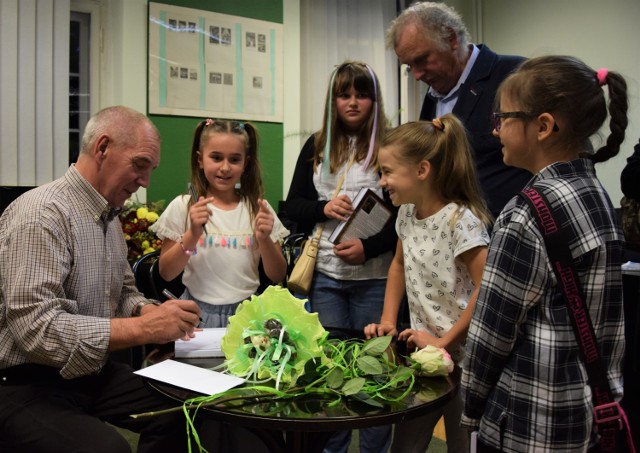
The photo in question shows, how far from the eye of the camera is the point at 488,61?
2.14m

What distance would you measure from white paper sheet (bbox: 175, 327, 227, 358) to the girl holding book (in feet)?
1.90

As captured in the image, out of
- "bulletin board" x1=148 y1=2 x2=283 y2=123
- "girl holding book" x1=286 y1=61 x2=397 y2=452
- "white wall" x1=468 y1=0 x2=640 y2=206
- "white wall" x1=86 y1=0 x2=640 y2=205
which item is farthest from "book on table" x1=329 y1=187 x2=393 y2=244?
"white wall" x1=468 y1=0 x2=640 y2=206

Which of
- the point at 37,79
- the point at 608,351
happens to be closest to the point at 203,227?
the point at 608,351

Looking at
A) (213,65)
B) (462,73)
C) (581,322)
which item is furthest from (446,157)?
(213,65)

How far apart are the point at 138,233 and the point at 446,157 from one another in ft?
6.38

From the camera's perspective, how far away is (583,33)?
5.06m

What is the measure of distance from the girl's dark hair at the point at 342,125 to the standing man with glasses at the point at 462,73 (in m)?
0.16

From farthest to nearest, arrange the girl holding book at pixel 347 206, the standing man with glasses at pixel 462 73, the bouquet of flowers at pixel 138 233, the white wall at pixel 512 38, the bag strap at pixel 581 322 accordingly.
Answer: the white wall at pixel 512 38, the bouquet of flowers at pixel 138 233, the girl holding book at pixel 347 206, the standing man with glasses at pixel 462 73, the bag strap at pixel 581 322

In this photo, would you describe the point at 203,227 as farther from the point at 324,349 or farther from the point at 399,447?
the point at 399,447

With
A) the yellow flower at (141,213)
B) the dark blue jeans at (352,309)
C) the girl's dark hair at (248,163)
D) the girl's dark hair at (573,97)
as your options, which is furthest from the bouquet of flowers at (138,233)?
the girl's dark hair at (573,97)

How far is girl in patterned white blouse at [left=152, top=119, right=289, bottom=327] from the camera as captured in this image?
6.86ft

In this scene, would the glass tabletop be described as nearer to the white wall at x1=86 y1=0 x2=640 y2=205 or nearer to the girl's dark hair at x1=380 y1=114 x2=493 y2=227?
the girl's dark hair at x1=380 y1=114 x2=493 y2=227

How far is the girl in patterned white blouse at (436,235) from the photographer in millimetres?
1710

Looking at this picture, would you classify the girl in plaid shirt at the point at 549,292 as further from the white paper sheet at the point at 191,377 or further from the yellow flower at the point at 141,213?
the yellow flower at the point at 141,213
